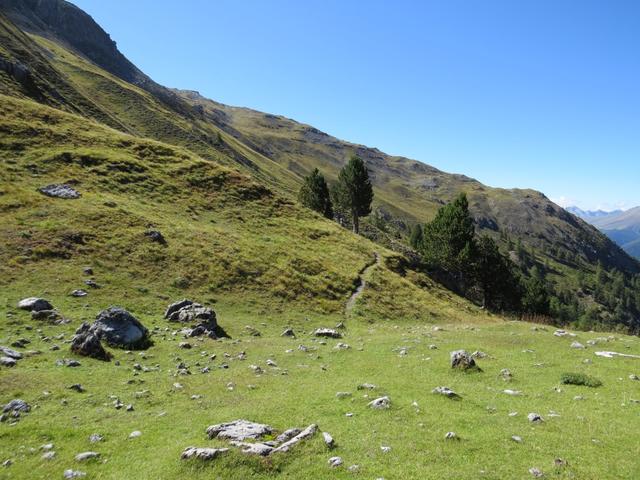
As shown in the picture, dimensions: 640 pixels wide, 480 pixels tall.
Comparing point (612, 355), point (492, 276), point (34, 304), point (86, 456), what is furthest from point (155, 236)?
point (492, 276)

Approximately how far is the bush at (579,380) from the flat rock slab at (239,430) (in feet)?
43.9

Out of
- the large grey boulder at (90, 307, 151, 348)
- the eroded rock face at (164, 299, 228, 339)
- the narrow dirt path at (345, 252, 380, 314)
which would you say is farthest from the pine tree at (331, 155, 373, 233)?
the large grey boulder at (90, 307, 151, 348)

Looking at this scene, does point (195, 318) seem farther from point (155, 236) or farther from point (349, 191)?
point (349, 191)

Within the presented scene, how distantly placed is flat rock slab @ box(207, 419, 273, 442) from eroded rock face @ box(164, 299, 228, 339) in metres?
14.4

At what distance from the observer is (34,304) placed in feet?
83.4

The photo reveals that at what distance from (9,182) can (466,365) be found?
49364mm

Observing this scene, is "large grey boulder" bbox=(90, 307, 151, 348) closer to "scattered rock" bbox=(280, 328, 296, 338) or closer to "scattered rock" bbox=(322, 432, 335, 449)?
"scattered rock" bbox=(280, 328, 296, 338)

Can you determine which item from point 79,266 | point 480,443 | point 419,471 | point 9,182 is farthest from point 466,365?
point 9,182

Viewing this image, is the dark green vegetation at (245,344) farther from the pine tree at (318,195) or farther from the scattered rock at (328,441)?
the pine tree at (318,195)

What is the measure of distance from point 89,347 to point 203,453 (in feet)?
40.6

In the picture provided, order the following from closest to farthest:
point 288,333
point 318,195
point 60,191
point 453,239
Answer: point 288,333 < point 60,191 < point 453,239 < point 318,195

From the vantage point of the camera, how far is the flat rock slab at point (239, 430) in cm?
1260

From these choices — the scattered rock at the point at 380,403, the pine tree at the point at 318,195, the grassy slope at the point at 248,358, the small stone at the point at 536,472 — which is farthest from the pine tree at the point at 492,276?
the small stone at the point at 536,472

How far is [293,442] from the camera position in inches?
482
